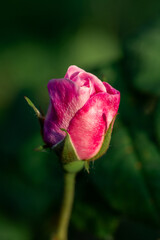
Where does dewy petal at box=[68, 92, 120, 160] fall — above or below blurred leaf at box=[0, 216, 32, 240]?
above

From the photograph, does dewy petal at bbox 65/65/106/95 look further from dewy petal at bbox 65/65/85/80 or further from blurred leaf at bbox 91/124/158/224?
blurred leaf at bbox 91/124/158/224

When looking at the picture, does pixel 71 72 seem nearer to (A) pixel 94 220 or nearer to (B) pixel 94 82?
(B) pixel 94 82

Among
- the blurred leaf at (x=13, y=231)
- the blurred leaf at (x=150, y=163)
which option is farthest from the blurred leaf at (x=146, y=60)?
the blurred leaf at (x=13, y=231)

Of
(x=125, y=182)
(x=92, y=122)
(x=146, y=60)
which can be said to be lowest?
(x=125, y=182)

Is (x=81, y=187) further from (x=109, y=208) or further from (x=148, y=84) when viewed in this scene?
(x=148, y=84)

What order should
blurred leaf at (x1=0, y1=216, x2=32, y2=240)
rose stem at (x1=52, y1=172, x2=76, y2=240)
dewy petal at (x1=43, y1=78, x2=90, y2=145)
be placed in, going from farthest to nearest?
blurred leaf at (x1=0, y1=216, x2=32, y2=240)
rose stem at (x1=52, y1=172, x2=76, y2=240)
dewy petal at (x1=43, y1=78, x2=90, y2=145)

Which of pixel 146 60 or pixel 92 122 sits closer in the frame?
pixel 92 122

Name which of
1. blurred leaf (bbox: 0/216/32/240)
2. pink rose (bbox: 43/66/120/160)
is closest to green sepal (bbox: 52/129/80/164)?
pink rose (bbox: 43/66/120/160)

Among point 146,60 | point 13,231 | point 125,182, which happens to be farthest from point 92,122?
point 13,231

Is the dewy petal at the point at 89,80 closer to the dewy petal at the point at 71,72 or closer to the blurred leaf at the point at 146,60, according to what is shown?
the dewy petal at the point at 71,72
